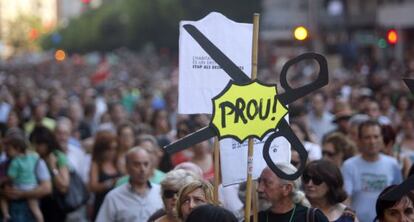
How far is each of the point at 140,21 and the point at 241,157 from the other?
229ft

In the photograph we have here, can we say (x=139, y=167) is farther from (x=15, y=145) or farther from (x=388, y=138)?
(x=388, y=138)

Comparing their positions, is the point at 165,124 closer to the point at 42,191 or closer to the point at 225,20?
the point at 42,191

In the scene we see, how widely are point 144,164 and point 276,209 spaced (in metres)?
2.26

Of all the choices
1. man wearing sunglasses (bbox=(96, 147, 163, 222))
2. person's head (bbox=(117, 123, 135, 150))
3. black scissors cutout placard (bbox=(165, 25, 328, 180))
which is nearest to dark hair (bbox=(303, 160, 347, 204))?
black scissors cutout placard (bbox=(165, 25, 328, 180))

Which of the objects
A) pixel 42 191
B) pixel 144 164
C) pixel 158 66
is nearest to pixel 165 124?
pixel 42 191

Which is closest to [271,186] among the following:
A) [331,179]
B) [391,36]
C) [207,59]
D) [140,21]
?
[331,179]

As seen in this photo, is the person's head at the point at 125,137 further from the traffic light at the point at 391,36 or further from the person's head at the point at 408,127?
the traffic light at the point at 391,36

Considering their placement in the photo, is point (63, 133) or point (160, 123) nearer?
point (63, 133)

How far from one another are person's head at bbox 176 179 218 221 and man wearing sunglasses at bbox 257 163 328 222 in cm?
32

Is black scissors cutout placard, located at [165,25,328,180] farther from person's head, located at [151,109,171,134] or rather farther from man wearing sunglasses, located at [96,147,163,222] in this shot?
person's head, located at [151,109,171,134]

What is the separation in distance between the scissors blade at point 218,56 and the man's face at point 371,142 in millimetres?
2795

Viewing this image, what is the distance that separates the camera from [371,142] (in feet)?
29.4

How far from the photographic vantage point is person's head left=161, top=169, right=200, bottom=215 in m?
6.97

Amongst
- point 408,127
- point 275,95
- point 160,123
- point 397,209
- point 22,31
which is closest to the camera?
point 397,209
